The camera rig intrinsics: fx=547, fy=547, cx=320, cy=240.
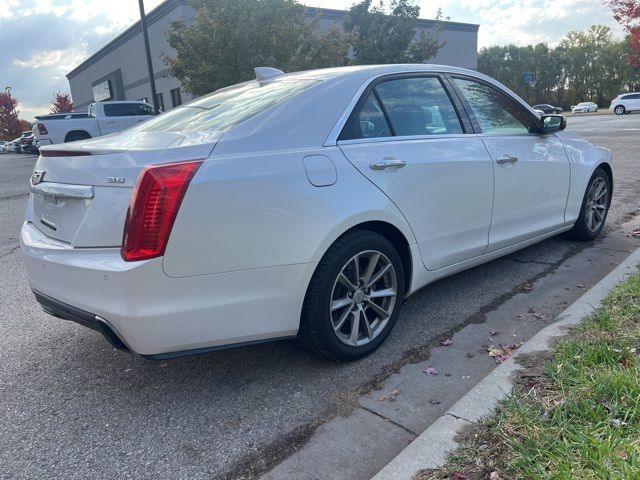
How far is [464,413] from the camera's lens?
2496 millimetres

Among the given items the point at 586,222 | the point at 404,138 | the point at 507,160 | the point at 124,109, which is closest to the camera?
the point at 404,138

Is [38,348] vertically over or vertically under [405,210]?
under

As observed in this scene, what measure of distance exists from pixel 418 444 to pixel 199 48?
550 inches

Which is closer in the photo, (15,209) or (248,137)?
(248,137)

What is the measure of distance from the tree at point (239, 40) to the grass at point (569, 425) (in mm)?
12905

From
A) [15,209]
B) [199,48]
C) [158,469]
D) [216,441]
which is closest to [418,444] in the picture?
[216,441]

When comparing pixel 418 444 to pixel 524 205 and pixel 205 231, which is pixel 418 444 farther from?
pixel 524 205

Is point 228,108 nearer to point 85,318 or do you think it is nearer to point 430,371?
point 85,318

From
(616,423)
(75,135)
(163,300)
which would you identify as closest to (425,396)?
(616,423)

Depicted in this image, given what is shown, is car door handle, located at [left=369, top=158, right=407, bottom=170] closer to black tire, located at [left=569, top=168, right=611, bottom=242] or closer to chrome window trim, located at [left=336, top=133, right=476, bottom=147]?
chrome window trim, located at [left=336, top=133, right=476, bottom=147]

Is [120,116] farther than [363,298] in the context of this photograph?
Yes

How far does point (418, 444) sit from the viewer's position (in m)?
2.33

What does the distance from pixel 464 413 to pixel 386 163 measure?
1465 mm

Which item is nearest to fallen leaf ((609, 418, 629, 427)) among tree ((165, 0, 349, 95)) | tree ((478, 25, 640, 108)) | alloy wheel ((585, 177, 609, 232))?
alloy wheel ((585, 177, 609, 232))
